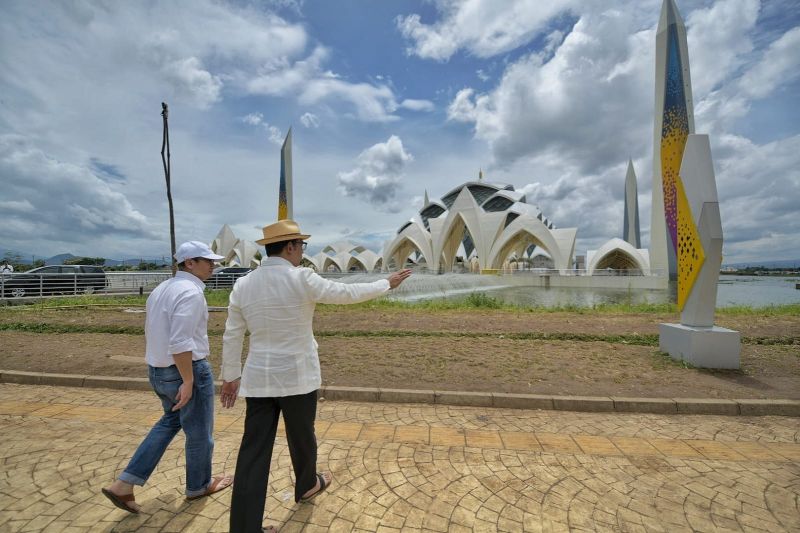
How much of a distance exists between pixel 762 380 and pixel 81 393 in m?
8.49

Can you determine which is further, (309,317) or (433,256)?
(433,256)

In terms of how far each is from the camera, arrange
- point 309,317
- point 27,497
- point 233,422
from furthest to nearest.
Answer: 1. point 233,422
2. point 27,497
3. point 309,317

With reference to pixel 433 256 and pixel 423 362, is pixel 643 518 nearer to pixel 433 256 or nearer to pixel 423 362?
pixel 423 362

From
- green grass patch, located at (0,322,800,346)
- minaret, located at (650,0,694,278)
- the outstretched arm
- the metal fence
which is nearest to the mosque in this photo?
minaret, located at (650,0,694,278)

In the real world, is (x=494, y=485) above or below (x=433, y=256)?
below

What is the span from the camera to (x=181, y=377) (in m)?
2.29

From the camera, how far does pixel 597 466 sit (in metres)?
2.83

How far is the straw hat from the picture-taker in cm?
216

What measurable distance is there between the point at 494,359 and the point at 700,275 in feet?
11.0

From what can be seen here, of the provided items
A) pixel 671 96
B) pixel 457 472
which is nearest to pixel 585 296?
pixel 671 96

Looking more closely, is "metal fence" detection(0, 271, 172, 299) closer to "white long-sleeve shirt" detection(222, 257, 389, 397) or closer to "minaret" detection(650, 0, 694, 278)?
"white long-sleeve shirt" detection(222, 257, 389, 397)

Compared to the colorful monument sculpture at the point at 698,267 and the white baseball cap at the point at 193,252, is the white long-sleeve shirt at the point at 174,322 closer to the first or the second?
the white baseball cap at the point at 193,252

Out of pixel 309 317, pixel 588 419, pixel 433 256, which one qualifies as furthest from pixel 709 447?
pixel 433 256

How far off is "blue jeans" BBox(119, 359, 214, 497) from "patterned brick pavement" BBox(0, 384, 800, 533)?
226 millimetres
